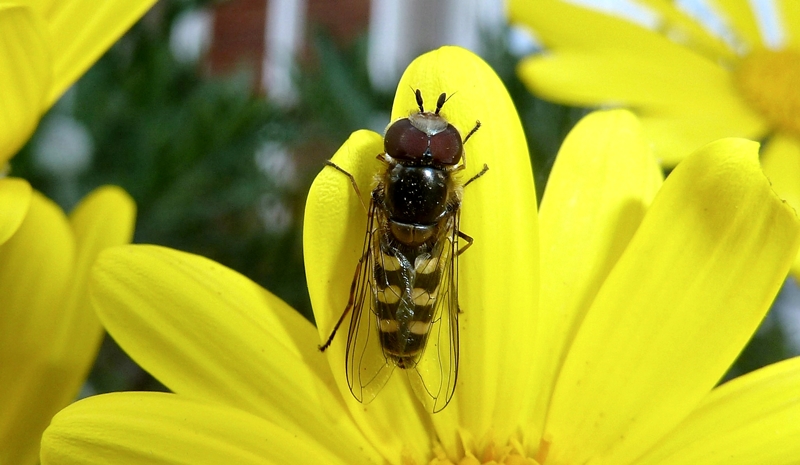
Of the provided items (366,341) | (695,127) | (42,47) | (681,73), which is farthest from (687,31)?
(42,47)

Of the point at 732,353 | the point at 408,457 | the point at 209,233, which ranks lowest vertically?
the point at 209,233

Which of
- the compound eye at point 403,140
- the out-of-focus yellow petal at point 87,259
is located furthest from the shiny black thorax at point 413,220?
the out-of-focus yellow petal at point 87,259

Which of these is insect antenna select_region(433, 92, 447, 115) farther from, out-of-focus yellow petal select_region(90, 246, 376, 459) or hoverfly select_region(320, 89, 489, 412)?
out-of-focus yellow petal select_region(90, 246, 376, 459)

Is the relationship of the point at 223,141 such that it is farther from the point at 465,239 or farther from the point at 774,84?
the point at 774,84

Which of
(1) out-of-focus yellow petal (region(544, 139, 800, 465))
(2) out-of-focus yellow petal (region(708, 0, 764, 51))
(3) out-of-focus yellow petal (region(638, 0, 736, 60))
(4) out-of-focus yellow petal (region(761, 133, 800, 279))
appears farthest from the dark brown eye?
(2) out-of-focus yellow petal (region(708, 0, 764, 51))

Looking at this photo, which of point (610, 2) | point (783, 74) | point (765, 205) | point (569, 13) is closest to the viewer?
point (765, 205)

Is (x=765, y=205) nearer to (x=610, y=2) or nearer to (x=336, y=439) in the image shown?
(x=336, y=439)

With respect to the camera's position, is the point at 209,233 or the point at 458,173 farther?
the point at 209,233

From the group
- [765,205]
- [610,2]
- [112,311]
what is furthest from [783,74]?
[112,311]

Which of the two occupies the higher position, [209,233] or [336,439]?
[336,439]
